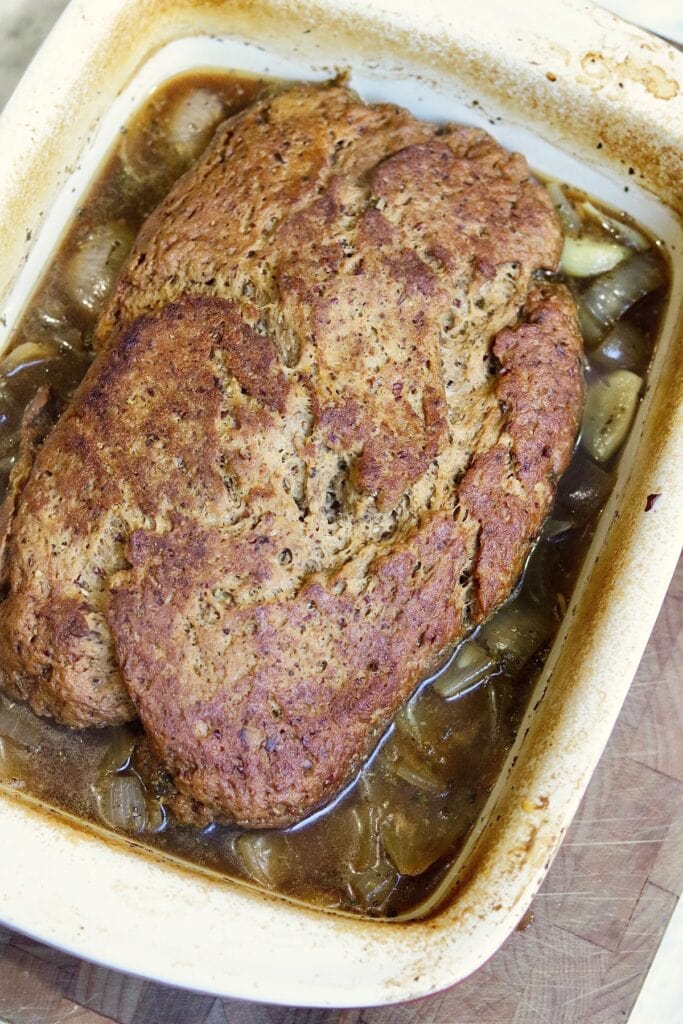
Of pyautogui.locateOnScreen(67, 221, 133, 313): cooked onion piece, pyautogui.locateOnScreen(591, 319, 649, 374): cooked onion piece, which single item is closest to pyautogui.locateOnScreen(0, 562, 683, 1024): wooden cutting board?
pyautogui.locateOnScreen(591, 319, 649, 374): cooked onion piece

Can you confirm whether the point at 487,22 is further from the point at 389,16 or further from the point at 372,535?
the point at 372,535

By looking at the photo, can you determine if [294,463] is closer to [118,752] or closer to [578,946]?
[118,752]

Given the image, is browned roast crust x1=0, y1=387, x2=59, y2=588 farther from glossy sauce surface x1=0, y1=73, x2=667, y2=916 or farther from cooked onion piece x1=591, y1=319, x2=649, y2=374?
cooked onion piece x1=591, y1=319, x2=649, y2=374

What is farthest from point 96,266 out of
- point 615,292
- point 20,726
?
point 615,292

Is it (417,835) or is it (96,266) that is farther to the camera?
(96,266)

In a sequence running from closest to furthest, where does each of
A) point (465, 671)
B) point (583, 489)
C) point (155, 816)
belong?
point (155, 816) → point (465, 671) → point (583, 489)

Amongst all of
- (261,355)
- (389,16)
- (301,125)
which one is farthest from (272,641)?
(389,16)

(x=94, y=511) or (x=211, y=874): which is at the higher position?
(x=94, y=511)
